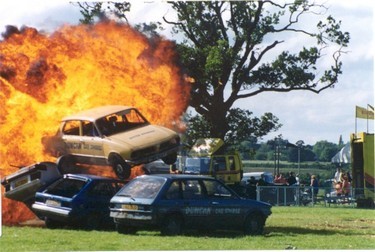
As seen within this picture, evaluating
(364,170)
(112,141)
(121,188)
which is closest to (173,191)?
(121,188)

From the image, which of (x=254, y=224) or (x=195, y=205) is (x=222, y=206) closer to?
(x=195, y=205)

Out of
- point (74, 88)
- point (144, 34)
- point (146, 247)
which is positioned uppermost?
point (144, 34)

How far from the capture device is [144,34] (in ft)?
72.8

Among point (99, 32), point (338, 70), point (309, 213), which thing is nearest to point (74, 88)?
point (99, 32)

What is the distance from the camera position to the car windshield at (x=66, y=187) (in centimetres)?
2027

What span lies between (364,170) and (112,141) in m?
13.8

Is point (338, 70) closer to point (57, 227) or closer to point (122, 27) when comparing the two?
point (122, 27)

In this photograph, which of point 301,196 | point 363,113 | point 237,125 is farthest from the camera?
point 301,196

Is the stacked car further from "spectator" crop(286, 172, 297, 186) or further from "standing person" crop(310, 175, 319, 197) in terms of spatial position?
"standing person" crop(310, 175, 319, 197)

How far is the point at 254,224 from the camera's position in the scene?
800 inches

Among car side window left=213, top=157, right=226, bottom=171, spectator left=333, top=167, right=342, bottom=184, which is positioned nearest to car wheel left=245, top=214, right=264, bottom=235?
car side window left=213, top=157, right=226, bottom=171

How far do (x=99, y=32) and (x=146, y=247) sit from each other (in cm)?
690

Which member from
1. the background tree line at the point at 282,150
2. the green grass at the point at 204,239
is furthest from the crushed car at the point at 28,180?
the background tree line at the point at 282,150

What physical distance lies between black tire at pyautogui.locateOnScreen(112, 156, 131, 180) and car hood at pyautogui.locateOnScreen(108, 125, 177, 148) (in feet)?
1.51
